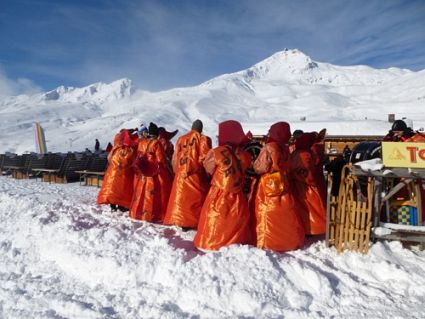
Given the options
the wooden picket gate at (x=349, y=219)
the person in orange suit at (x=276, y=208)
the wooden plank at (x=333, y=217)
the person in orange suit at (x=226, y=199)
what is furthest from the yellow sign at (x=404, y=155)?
the person in orange suit at (x=226, y=199)

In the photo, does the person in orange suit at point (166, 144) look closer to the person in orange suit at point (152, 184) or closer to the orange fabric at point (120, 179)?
the person in orange suit at point (152, 184)

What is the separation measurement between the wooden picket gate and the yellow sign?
0.35 m

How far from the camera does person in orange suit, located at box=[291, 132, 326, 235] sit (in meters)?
4.99

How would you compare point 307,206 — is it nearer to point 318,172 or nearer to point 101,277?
point 318,172

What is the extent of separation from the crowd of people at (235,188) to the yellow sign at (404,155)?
102 cm

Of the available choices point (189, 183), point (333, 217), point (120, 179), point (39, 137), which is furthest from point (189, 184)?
point (39, 137)

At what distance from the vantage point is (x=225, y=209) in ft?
14.9

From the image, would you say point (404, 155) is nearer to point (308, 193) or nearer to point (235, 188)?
point (308, 193)

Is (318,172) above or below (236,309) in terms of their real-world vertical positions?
above

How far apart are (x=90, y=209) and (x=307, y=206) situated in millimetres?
4188

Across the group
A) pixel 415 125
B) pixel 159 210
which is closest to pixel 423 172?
pixel 159 210

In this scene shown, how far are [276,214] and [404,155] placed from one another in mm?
1716

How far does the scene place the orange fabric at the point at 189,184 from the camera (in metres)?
5.45

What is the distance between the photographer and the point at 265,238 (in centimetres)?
456
